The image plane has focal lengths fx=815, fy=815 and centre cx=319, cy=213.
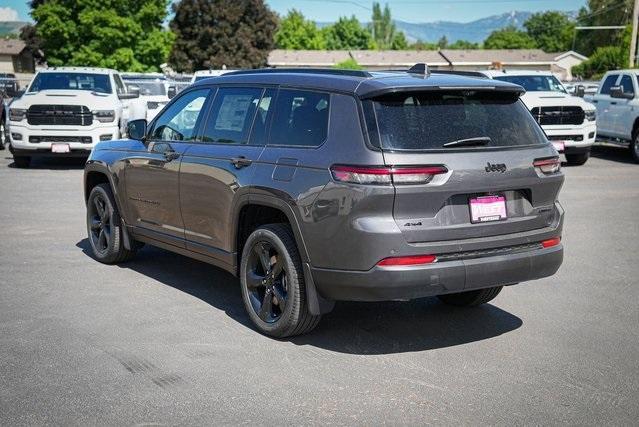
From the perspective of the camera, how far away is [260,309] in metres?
5.82

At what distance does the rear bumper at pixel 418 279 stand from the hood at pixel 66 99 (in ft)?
40.4

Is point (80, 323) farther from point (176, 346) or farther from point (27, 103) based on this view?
point (27, 103)

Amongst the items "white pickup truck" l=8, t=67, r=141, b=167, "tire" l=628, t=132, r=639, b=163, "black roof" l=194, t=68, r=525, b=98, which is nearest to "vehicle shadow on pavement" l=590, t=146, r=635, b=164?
"tire" l=628, t=132, r=639, b=163

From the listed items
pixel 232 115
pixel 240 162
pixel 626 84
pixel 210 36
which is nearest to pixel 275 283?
pixel 240 162

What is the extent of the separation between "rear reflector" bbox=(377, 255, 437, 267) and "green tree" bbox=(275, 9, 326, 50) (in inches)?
4465

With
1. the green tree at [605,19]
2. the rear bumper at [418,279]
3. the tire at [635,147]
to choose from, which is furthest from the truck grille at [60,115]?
the green tree at [605,19]

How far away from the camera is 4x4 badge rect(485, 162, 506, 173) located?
5.21 metres

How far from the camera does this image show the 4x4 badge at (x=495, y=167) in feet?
17.1

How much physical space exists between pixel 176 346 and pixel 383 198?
177 centimetres

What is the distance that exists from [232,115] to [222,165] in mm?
448

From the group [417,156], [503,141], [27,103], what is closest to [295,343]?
[417,156]

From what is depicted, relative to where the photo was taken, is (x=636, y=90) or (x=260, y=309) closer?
(x=260, y=309)

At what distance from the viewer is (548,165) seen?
5602 millimetres

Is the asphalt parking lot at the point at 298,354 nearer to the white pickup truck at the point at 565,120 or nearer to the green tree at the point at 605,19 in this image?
the white pickup truck at the point at 565,120
